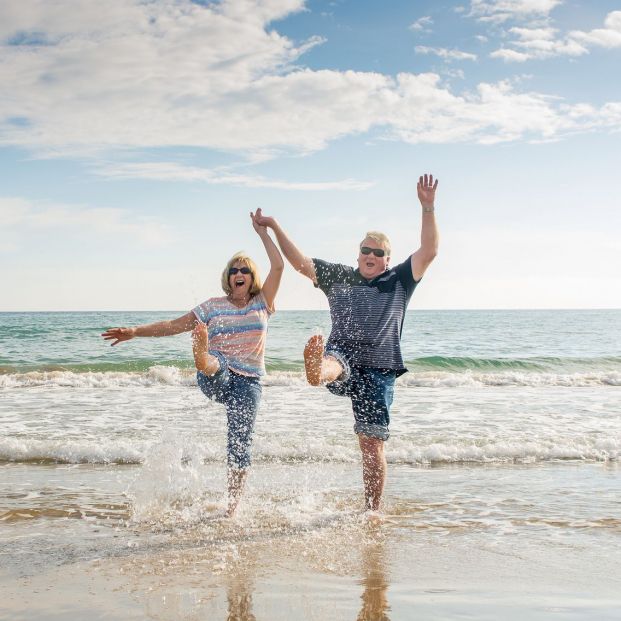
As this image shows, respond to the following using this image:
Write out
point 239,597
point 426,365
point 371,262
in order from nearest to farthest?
point 239,597
point 371,262
point 426,365

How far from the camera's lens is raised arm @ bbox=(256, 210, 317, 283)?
17.9 feet

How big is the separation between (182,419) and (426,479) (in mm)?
5272

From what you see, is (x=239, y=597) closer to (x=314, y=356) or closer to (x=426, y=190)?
(x=314, y=356)

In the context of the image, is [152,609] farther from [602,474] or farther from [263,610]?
[602,474]

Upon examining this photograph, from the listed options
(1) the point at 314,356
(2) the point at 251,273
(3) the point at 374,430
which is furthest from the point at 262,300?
(3) the point at 374,430

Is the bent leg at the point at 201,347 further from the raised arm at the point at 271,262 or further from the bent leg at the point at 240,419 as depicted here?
the raised arm at the point at 271,262

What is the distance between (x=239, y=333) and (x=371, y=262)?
3.81 ft

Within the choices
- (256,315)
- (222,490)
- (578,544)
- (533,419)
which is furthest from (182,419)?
(578,544)

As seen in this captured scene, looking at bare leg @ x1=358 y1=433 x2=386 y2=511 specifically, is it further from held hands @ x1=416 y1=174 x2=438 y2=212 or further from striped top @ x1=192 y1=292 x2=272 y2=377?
held hands @ x1=416 y1=174 x2=438 y2=212

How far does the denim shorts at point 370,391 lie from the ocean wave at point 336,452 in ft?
9.47

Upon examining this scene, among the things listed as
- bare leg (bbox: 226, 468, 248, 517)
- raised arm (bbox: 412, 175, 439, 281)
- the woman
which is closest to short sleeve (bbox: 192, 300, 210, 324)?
the woman

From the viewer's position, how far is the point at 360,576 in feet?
14.0

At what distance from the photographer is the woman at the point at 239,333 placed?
5.47m

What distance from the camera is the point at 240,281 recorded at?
5.50 m
